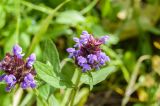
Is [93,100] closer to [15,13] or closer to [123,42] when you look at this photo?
[123,42]

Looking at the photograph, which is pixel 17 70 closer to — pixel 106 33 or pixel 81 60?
pixel 81 60

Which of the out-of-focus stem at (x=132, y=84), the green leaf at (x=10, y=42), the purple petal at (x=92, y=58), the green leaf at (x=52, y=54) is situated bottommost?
the out-of-focus stem at (x=132, y=84)

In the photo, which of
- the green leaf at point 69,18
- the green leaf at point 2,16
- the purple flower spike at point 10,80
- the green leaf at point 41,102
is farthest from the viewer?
the green leaf at point 69,18

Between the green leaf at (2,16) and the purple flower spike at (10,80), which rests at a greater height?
Answer: the green leaf at (2,16)

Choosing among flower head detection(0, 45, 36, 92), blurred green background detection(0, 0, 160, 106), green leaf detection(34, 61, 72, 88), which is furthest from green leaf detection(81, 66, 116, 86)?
blurred green background detection(0, 0, 160, 106)

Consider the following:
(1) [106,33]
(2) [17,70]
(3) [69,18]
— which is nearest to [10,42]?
(3) [69,18]

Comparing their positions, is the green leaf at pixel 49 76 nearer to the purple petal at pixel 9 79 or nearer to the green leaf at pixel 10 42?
the purple petal at pixel 9 79

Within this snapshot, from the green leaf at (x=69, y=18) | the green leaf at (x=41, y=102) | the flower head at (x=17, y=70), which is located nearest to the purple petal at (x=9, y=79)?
the flower head at (x=17, y=70)
